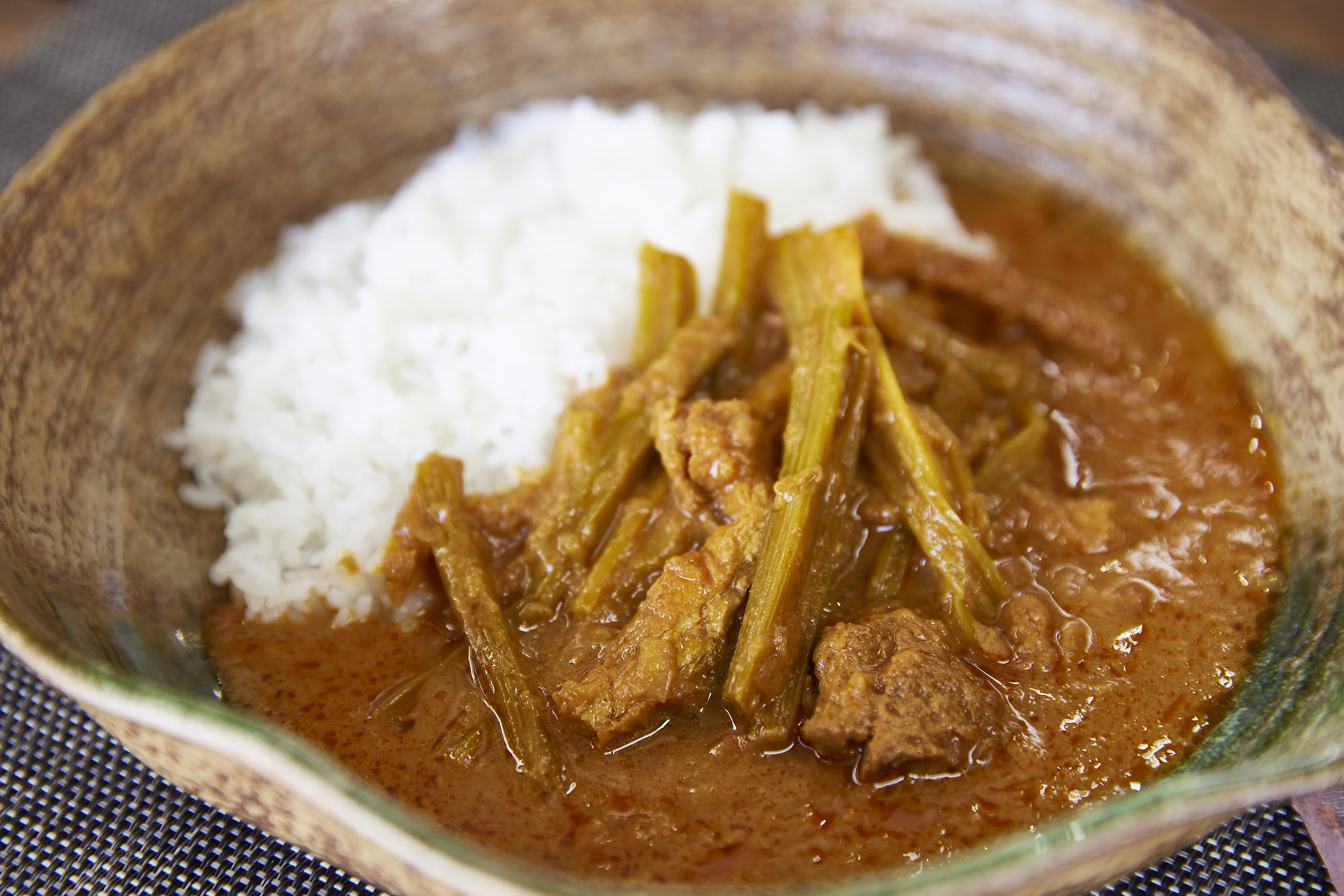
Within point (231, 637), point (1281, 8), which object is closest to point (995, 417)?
point (231, 637)

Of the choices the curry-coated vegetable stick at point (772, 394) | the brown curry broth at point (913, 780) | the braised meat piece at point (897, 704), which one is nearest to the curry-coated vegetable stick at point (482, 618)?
the brown curry broth at point (913, 780)

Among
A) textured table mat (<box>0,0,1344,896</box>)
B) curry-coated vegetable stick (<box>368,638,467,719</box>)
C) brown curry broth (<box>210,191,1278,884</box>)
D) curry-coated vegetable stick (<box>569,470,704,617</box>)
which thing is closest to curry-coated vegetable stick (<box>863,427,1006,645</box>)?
brown curry broth (<box>210,191,1278,884</box>)

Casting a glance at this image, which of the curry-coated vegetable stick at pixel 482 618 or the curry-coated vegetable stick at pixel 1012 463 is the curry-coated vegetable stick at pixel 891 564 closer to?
the curry-coated vegetable stick at pixel 1012 463

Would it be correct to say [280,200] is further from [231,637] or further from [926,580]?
[926,580]

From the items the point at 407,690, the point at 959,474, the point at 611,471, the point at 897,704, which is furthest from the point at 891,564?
the point at 407,690

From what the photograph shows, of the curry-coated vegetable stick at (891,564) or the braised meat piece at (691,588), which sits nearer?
the braised meat piece at (691,588)

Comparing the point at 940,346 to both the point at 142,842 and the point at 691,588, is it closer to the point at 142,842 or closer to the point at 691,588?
the point at 691,588
